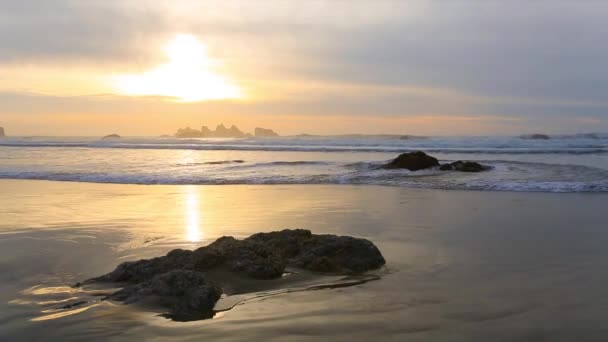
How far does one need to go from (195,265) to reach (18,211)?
667cm

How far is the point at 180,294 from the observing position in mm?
4453

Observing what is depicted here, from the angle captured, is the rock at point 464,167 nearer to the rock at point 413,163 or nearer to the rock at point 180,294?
the rock at point 413,163

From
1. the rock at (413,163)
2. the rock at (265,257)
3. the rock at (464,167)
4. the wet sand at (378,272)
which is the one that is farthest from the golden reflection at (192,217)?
the rock at (464,167)

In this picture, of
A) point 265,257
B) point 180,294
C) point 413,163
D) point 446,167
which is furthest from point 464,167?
point 180,294

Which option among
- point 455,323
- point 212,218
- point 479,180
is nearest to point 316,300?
point 455,323

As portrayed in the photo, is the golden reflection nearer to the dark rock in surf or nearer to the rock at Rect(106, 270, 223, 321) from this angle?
the rock at Rect(106, 270, 223, 321)

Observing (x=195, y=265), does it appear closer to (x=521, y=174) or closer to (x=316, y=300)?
(x=316, y=300)

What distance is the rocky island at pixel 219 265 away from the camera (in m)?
4.43

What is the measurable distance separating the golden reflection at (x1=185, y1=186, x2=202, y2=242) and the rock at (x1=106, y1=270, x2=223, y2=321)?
2.82 meters

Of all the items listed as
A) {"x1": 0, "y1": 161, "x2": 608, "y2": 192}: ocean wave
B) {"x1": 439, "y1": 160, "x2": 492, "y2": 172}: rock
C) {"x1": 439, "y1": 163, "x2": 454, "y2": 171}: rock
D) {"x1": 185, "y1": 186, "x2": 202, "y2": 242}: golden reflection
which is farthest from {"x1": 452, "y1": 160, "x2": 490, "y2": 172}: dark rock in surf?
{"x1": 185, "y1": 186, "x2": 202, "y2": 242}: golden reflection

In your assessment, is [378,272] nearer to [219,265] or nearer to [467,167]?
[219,265]

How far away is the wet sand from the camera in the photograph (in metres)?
3.96

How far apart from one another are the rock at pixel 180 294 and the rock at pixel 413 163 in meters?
16.1

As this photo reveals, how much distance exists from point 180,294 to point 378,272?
2.15 m
